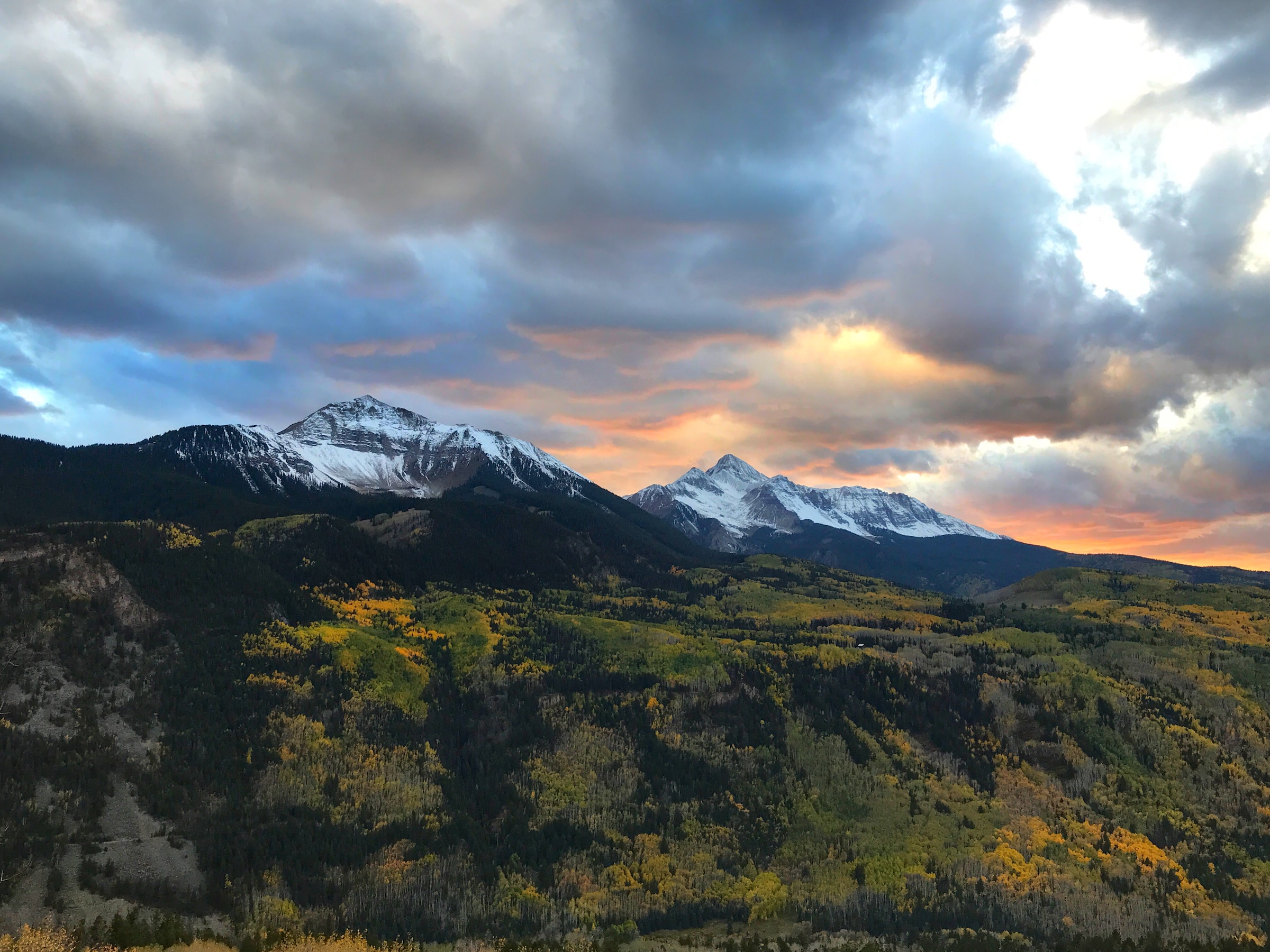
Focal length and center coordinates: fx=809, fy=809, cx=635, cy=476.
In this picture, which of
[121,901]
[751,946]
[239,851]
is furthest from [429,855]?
[751,946]

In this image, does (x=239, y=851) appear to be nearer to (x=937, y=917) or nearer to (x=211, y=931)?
(x=211, y=931)

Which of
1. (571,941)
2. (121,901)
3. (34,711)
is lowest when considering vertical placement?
(571,941)

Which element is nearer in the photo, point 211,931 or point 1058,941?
point 211,931

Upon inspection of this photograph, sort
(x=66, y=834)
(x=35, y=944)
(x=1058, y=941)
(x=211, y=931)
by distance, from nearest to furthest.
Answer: (x=35, y=944)
(x=211, y=931)
(x=66, y=834)
(x=1058, y=941)

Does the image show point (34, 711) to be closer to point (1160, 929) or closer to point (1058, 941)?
point (1058, 941)

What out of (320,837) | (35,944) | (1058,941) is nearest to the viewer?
(35,944)

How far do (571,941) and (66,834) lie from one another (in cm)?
10490

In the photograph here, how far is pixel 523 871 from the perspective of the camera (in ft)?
651

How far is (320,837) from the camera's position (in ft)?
629

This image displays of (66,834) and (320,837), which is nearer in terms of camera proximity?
(66,834)

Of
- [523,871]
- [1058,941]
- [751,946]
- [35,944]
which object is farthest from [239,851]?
[1058,941]

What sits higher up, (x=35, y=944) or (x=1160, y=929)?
(x=35, y=944)

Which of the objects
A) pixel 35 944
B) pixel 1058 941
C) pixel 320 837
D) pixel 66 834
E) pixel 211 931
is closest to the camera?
pixel 35 944

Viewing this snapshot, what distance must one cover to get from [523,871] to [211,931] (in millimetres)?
70385
